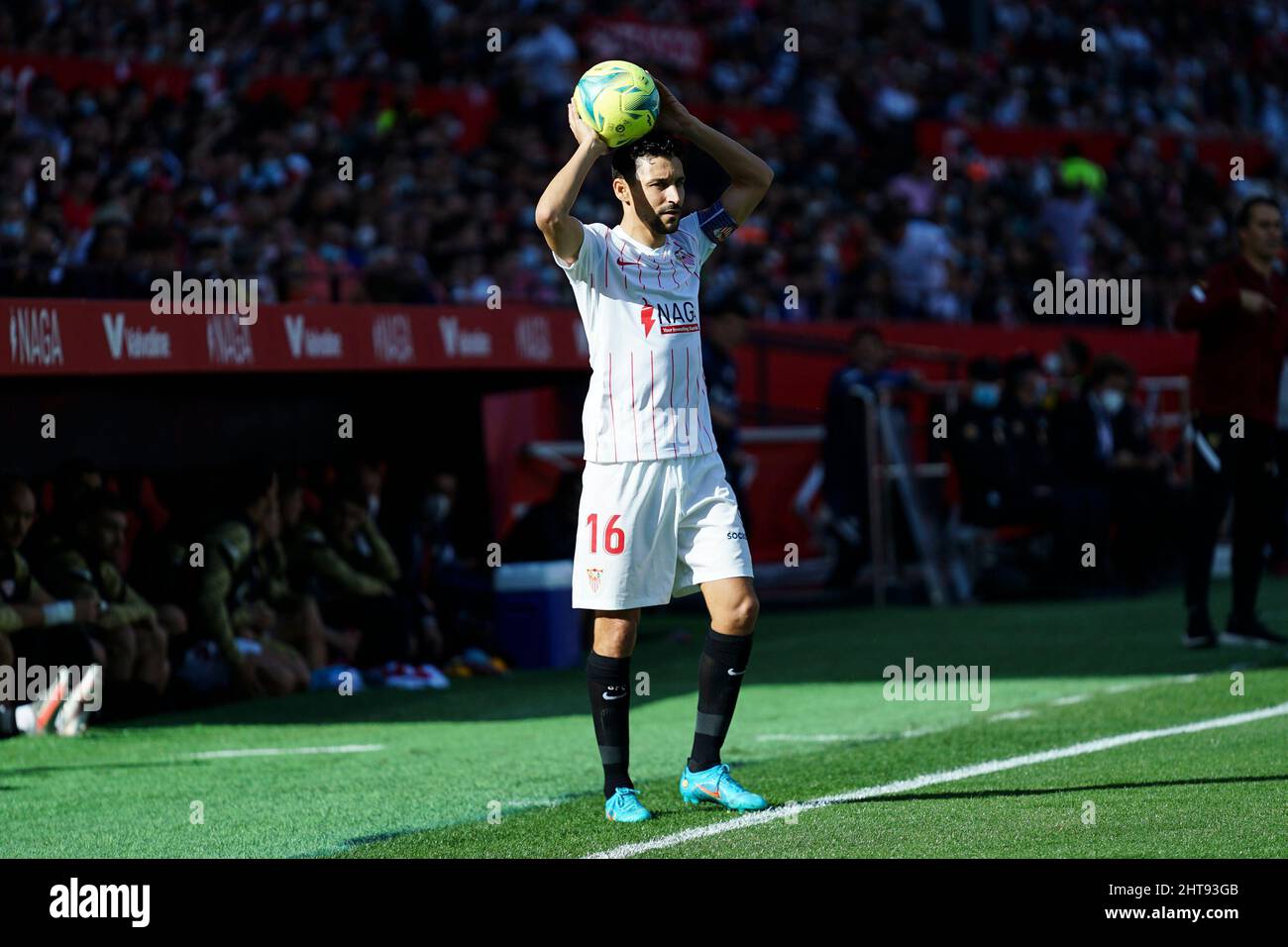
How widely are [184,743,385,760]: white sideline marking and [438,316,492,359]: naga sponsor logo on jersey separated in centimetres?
352

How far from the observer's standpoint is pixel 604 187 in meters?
19.8

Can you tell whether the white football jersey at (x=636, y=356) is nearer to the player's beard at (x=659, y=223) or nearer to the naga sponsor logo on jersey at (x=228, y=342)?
the player's beard at (x=659, y=223)

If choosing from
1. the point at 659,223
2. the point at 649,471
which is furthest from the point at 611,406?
the point at 659,223

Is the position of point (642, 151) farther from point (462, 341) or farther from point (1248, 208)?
point (462, 341)

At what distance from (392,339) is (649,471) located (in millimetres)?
5126

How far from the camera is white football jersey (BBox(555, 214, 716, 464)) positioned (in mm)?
6168

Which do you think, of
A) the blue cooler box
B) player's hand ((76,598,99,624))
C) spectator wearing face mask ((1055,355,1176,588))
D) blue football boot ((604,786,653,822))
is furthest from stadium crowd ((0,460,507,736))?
spectator wearing face mask ((1055,355,1176,588))

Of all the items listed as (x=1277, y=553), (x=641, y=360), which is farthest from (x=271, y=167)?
(x=641, y=360)

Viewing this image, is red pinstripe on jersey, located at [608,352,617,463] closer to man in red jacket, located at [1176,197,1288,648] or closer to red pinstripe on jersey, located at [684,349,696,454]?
red pinstripe on jersey, located at [684,349,696,454]

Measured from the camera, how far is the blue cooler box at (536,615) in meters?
11.4

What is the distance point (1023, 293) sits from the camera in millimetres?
22219

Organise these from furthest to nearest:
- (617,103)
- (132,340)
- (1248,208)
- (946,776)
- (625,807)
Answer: (1248,208), (132,340), (946,776), (625,807), (617,103)

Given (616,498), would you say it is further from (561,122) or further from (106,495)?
(561,122)

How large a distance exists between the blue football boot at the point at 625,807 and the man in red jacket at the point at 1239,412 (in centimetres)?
503
